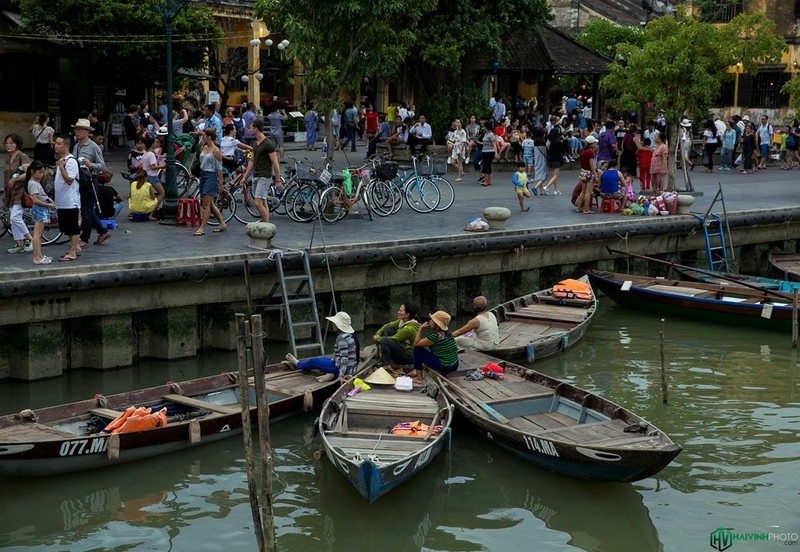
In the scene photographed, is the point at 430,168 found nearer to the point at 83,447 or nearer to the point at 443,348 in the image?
the point at 443,348

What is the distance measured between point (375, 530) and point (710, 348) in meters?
9.85

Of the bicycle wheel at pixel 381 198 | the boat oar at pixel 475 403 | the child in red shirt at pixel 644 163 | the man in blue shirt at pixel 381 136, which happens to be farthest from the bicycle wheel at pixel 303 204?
the man in blue shirt at pixel 381 136

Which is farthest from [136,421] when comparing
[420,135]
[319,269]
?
[420,135]

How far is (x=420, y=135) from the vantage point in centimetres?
3231

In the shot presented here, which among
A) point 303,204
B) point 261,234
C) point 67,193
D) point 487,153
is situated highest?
point 487,153

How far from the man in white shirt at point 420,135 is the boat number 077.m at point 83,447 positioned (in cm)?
2039

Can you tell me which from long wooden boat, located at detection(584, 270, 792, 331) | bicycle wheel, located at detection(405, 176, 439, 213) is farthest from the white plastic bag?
bicycle wheel, located at detection(405, 176, 439, 213)

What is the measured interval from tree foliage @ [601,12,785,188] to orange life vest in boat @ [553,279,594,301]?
7.54 metres

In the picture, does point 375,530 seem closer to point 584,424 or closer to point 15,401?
point 584,424

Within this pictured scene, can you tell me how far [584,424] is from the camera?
1366 cm

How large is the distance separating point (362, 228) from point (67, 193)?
6.45 m

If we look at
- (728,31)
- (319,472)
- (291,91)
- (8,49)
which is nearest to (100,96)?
(8,49)

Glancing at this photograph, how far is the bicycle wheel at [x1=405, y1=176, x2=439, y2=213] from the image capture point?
24.3 m

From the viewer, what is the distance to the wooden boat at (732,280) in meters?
22.0
